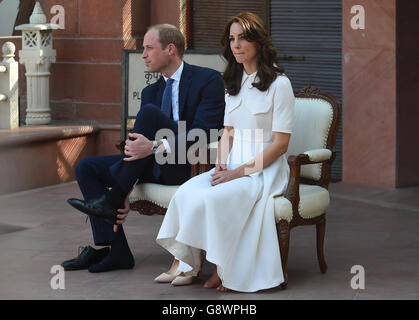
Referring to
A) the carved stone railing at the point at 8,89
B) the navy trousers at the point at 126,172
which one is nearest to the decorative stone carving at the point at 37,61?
the carved stone railing at the point at 8,89

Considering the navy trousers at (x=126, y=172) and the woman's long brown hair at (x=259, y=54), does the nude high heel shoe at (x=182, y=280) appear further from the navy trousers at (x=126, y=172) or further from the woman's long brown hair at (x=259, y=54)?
the woman's long brown hair at (x=259, y=54)

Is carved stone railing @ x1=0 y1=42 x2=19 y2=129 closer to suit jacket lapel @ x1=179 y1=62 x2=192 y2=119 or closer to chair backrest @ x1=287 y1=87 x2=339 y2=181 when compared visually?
suit jacket lapel @ x1=179 y1=62 x2=192 y2=119

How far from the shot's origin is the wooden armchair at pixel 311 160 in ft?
15.7

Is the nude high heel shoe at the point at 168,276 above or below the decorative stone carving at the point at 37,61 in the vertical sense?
A: below

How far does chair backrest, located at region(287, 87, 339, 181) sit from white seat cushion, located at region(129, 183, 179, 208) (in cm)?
76

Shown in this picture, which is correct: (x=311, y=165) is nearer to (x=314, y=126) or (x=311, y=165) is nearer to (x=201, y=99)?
(x=314, y=126)

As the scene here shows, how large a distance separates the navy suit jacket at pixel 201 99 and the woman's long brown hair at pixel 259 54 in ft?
1.27

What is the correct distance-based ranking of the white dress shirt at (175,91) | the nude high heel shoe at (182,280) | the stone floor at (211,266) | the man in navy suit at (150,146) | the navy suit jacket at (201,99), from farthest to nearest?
1. the white dress shirt at (175,91)
2. the navy suit jacket at (201,99)
3. the man in navy suit at (150,146)
4. the nude high heel shoe at (182,280)
5. the stone floor at (211,266)

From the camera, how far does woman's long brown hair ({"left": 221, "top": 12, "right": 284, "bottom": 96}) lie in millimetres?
4777

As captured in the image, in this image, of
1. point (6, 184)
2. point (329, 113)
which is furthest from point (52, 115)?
point (329, 113)

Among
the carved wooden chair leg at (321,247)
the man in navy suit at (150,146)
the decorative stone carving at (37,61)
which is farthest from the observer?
the decorative stone carving at (37,61)

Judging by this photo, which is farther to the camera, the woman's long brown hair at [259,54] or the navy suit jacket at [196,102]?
the navy suit jacket at [196,102]

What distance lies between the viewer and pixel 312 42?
8.43 metres

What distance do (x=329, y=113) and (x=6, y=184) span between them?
3.84m
